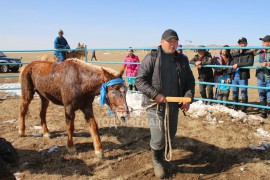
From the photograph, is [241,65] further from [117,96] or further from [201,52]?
[117,96]

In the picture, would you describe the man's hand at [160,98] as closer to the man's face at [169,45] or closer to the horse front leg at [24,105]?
the man's face at [169,45]

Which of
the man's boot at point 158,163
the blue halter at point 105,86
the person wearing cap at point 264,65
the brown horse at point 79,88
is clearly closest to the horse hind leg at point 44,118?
the brown horse at point 79,88

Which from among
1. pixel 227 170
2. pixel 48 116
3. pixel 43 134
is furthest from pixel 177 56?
pixel 48 116

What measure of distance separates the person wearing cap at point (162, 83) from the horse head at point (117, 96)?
374 mm

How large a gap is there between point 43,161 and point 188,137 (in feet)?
8.62

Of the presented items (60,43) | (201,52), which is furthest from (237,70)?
(60,43)

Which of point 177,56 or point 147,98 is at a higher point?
point 177,56

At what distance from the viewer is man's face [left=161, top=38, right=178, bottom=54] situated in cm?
325

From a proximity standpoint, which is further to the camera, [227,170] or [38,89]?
[38,89]

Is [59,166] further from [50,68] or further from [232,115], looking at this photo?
[232,115]

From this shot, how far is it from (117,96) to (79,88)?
77 centimetres

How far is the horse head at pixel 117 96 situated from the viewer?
3.78 meters

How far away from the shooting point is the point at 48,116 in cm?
682

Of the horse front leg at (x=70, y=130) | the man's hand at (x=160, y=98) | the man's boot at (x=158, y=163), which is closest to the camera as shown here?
the man's hand at (x=160, y=98)
